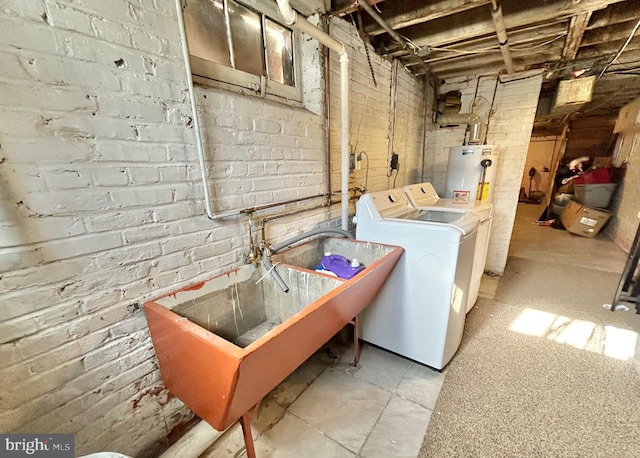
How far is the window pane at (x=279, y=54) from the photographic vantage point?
59.1 inches

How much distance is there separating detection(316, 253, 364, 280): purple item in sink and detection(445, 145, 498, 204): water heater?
1.56 meters

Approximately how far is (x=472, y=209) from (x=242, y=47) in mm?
1897

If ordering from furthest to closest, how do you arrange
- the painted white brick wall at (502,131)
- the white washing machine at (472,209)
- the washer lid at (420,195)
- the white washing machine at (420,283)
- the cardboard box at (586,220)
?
the cardboard box at (586,220) → the painted white brick wall at (502,131) → the washer lid at (420,195) → the white washing machine at (472,209) → the white washing machine at (420,283)

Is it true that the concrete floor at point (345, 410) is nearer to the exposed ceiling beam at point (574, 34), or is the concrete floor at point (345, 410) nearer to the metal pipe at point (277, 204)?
the metal pipe at point (277, 204)

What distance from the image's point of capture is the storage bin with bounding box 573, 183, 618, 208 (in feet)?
14.6

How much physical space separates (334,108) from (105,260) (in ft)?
5.32

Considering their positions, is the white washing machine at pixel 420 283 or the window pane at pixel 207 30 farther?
the white washing machine at pixel 420 283

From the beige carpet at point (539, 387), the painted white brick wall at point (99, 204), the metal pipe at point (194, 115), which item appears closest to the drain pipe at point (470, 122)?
the beige carpet at point (539, 387)

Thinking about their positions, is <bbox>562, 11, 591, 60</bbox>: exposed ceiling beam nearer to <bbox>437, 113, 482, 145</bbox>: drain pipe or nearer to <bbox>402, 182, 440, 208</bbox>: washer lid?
<bbox>437, 113, 482, 145</bbox>: drain pipe

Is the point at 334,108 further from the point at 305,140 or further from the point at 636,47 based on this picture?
the point at 636,47

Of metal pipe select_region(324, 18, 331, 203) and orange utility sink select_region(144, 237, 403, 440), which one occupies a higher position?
metal pipe select_region(324, 18, 331, 203)
